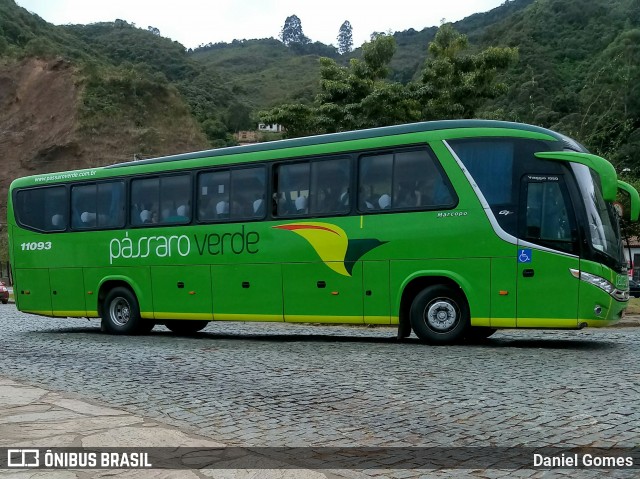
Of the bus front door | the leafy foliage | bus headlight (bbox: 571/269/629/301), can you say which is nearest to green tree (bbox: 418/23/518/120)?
the leafy foliage

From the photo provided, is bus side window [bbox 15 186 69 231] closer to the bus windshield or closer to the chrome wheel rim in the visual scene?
the chrome wheel rim

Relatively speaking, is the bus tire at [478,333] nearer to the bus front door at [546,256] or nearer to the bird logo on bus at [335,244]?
the bus front door at [546,256]

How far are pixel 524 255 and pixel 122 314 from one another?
8.76 m

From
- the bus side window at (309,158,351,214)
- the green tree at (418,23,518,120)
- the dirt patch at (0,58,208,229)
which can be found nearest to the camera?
the bus side window at (309,158,351,214)

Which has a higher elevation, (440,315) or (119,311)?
(440,315)

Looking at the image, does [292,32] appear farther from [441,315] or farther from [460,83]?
[441,315]

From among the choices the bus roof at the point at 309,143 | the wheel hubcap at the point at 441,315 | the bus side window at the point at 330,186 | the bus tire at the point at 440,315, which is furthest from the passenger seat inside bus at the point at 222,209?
the wheel hubcap at the point at 441,315

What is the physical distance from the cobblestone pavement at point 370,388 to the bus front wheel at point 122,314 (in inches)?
90.1

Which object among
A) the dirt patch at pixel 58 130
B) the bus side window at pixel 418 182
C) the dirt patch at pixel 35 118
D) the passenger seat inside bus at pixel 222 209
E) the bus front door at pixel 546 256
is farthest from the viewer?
the dirt patch at pixel 58 130

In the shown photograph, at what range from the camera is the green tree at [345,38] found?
15362 cm

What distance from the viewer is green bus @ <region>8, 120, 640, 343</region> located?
11281mm

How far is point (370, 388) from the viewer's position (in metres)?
8.10

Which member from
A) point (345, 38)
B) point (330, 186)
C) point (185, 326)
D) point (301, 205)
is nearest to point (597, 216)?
point (330, 186)

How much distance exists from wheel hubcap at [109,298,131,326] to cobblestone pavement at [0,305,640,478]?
8.25 feet
